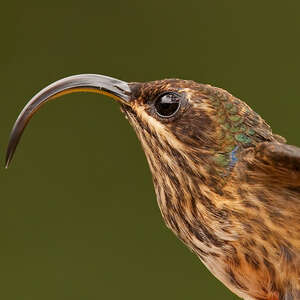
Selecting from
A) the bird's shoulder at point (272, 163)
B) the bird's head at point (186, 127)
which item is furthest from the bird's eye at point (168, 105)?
the bird's shoulder at point (272, 163)

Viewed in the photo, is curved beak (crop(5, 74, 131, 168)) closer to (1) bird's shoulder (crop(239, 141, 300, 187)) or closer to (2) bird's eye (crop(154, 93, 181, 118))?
(2) bird's eye (crop(154, 93, 181, 118))

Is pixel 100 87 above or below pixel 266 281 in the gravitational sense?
above

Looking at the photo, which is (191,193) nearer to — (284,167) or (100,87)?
(284,167)

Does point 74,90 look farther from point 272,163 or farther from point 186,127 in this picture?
point 272,163

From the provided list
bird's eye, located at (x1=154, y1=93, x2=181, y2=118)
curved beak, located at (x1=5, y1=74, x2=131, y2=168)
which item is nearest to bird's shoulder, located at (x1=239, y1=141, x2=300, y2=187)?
bird's eye, located at (x1=154, y1=93, x2=181, y2=118)

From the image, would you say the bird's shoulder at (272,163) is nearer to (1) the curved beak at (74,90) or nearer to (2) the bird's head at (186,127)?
(2) the bird's head at (186,127)

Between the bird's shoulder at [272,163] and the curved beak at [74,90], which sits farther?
the curved beak at [74,90]

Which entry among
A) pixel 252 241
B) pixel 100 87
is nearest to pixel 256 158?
pixel 252 241
